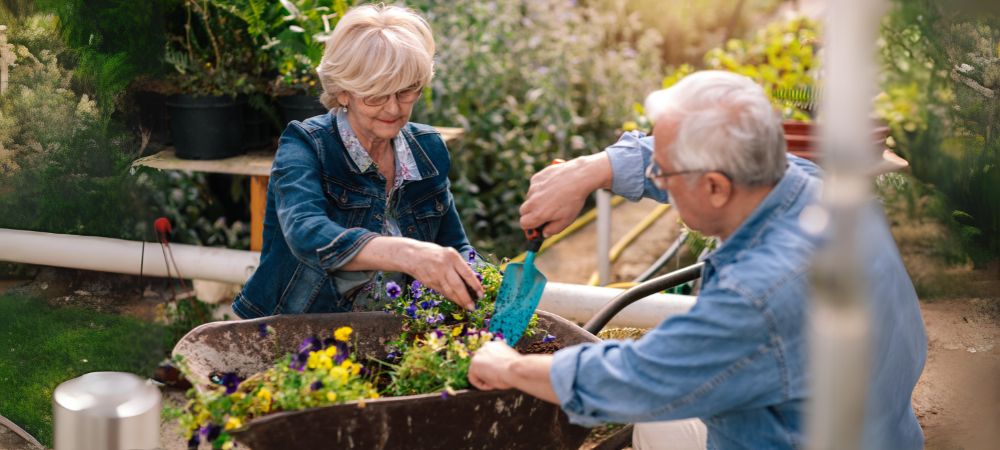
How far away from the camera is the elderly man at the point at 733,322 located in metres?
1.67

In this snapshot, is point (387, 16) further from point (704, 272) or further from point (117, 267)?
point (117, 267)

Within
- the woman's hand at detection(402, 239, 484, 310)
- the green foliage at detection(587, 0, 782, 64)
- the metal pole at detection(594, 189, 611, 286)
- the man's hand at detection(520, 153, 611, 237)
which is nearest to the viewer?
the woman's hand at detection(402, 239, 484, 310)

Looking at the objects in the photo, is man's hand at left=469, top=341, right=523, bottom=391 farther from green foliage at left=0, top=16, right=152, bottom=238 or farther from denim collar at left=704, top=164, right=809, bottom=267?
green foliage at left=0, top=16, right=152, bottom=238

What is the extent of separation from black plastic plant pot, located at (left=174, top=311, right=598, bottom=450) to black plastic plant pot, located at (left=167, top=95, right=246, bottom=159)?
69.9 inches

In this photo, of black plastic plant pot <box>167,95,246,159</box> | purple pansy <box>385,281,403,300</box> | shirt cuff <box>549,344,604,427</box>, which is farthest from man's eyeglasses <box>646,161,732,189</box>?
black plastic plant pot <box>167,95,246,159</box>

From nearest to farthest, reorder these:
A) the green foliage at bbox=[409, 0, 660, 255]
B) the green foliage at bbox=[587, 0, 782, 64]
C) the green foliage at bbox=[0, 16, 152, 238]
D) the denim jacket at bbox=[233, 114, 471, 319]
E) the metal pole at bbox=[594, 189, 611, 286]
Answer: the denim jacket at bbox=[233, 114, 471, 319] < the green foliage at bbox=[0, 16, 152, 238] < the metal pole at bbox=[594, 189, 611, 286] < the green foliage at bbox=[409, 0, 660, 255] < the green foliage at bbox=[587, 0, 782, 64]

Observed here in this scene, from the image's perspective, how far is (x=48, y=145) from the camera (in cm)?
308

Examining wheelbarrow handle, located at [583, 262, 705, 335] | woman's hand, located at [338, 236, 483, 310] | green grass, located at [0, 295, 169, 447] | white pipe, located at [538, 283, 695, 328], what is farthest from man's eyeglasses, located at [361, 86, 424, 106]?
green grass, located at [0, 295, 169, 447]

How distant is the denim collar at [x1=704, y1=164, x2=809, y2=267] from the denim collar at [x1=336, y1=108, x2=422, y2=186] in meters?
1.05

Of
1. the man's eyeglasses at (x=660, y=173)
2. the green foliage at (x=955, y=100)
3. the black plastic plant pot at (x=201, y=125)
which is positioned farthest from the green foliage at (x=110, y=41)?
the green foliage at (x=955, y=100)

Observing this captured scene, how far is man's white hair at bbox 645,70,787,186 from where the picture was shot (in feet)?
5.64

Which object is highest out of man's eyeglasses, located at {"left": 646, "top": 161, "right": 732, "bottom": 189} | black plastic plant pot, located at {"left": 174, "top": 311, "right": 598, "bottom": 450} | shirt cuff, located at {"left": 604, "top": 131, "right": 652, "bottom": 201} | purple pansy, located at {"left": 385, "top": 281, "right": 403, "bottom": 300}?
man's eyeglasses, located at {"left": 646, "top": 161, "right": 732, "bottom": 189}

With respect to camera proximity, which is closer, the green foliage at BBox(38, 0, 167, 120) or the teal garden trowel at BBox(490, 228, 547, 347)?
the teal garden trowel at BBox(490, 228, 547, 347)

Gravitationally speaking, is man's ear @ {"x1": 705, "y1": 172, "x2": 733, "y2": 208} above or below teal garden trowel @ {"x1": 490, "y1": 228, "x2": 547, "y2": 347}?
above
